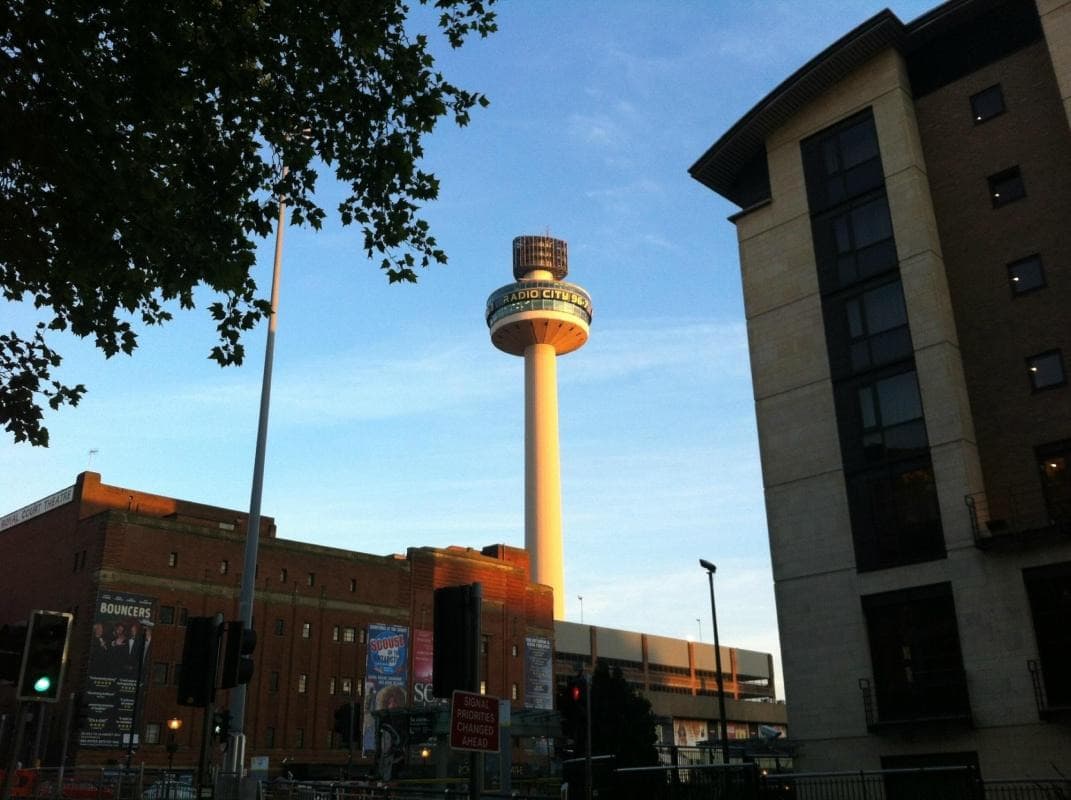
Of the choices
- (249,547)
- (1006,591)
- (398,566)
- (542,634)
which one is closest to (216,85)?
(249,547)

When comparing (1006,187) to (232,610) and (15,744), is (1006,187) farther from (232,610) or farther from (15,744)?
(232,610)

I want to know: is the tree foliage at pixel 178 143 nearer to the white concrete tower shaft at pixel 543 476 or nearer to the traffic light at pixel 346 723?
the traffic light at pixel 346 723

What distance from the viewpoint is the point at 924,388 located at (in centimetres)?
2714

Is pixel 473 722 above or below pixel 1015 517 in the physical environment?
below

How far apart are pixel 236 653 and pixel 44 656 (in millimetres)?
2371

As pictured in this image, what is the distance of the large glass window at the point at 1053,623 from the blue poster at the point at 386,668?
1958 inches

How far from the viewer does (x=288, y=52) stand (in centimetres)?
1349

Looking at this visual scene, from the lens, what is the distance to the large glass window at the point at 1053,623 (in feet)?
75.3

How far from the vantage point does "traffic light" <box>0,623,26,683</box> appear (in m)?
10.7

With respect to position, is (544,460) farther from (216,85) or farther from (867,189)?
(216,85)

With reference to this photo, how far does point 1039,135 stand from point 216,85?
2342 cm

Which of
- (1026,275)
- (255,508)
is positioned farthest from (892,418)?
(255,508)

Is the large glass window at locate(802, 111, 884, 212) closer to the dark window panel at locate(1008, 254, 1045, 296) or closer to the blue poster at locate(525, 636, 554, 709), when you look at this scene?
the dark window panel at locate(1008, 254, 1045, 296)

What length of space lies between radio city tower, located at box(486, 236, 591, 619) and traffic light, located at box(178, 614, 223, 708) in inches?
3581
